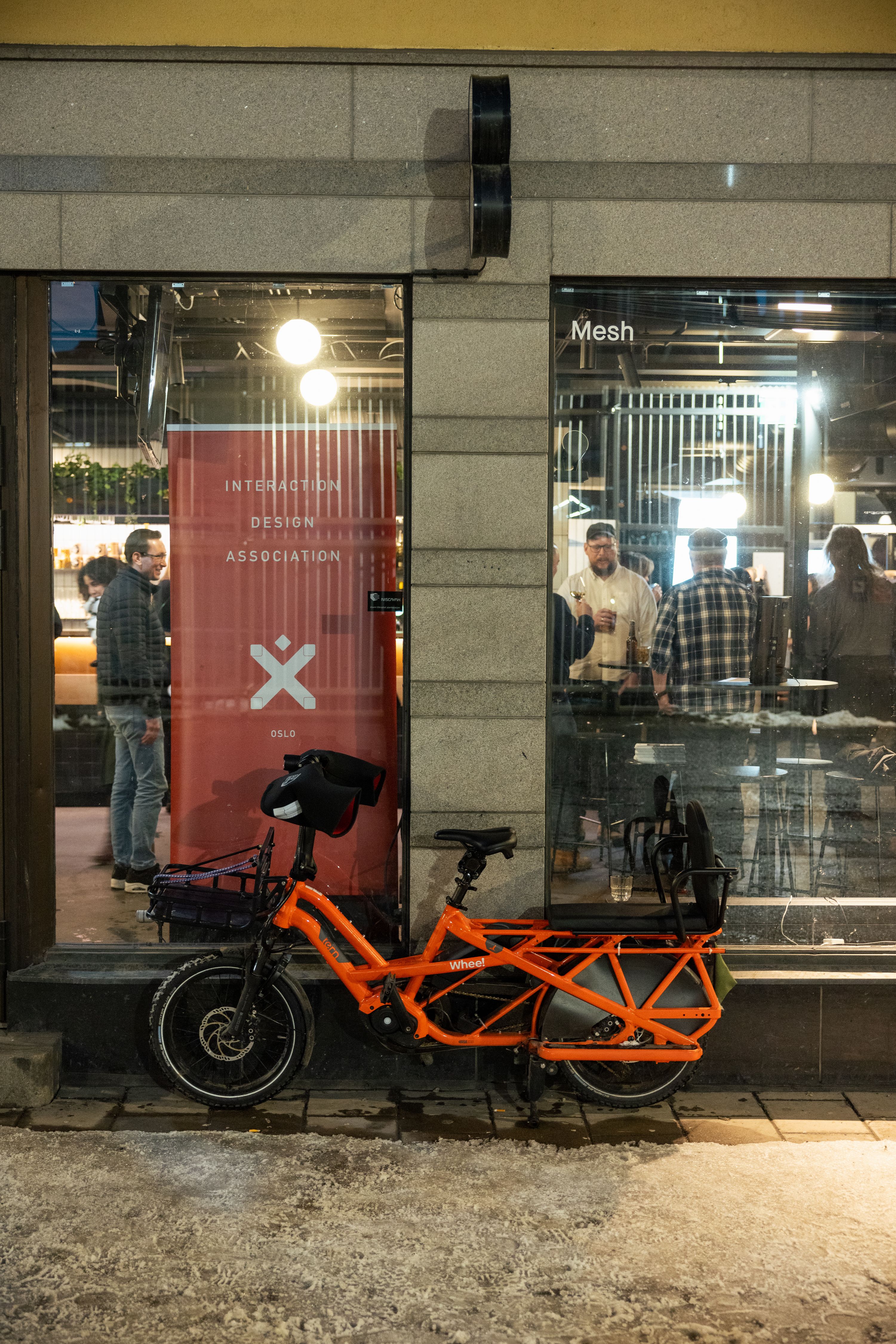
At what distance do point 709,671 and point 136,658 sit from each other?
2.82 m

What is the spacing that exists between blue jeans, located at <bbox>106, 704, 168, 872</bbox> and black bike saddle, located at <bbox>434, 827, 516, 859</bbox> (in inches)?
64.8

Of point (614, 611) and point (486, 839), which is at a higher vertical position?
point (614, 611)

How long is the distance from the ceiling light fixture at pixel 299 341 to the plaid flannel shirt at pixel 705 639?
2056 millimetres

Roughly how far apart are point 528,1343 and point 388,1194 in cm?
92

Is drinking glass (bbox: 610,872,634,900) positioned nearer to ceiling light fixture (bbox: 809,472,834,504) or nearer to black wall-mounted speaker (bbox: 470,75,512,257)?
ceiling light fixture (bbox: 809,472,834,504)

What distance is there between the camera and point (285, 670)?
549 cm

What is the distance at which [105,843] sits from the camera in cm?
561

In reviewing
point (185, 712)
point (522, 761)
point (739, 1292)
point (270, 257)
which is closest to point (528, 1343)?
point (739, 1292)

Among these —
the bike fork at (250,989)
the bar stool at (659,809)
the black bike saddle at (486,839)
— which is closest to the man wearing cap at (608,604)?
the bar stool at (659,809)

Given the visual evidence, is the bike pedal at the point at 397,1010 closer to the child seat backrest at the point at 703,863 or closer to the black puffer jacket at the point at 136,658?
the child seat backrest at the point at 703,863

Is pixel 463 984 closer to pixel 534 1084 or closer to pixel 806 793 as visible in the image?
pixel 534 1084

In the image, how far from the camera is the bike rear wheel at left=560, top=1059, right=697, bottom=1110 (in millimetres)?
4734

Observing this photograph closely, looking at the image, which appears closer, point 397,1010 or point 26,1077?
point 397,1010

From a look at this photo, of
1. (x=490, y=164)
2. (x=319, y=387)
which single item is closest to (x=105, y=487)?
(x=319, y=387)
